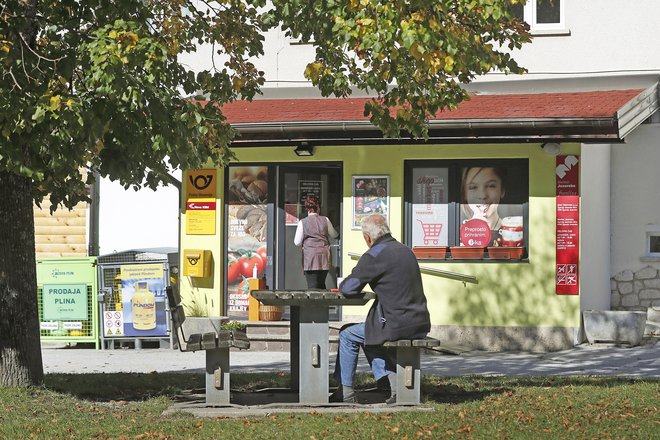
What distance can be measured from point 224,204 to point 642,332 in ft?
20.7

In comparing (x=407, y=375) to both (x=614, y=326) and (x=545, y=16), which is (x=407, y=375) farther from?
(x=545, y=16)

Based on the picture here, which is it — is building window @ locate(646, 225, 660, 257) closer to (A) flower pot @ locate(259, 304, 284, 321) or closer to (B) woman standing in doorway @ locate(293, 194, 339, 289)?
(B) woman standing in doorway @ locate(293, 194, 339, 289)

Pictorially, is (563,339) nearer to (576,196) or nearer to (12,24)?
(576,196)

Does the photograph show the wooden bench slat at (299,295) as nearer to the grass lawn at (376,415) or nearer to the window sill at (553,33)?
the grass lawn at (376,415)

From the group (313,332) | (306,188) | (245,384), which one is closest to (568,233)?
(306,188)

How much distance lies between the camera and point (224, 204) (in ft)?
56.6

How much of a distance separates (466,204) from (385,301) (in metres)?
7.12

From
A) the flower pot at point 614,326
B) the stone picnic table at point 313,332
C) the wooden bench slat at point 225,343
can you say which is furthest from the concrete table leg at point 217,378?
the flower pot at point 614,326

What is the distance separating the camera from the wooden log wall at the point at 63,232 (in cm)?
1988

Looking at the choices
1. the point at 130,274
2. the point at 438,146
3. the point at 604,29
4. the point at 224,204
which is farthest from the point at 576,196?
the point at 130,274

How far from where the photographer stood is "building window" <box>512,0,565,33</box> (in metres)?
18.2

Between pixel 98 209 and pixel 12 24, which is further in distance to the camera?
pixel 98 209

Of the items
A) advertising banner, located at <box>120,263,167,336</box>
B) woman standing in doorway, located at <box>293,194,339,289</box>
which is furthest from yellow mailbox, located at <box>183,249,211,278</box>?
woman standing in doorway, located at <box>293,194,339,289</box>

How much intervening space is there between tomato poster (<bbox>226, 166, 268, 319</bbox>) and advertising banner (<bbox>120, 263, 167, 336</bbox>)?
3.63 ft
